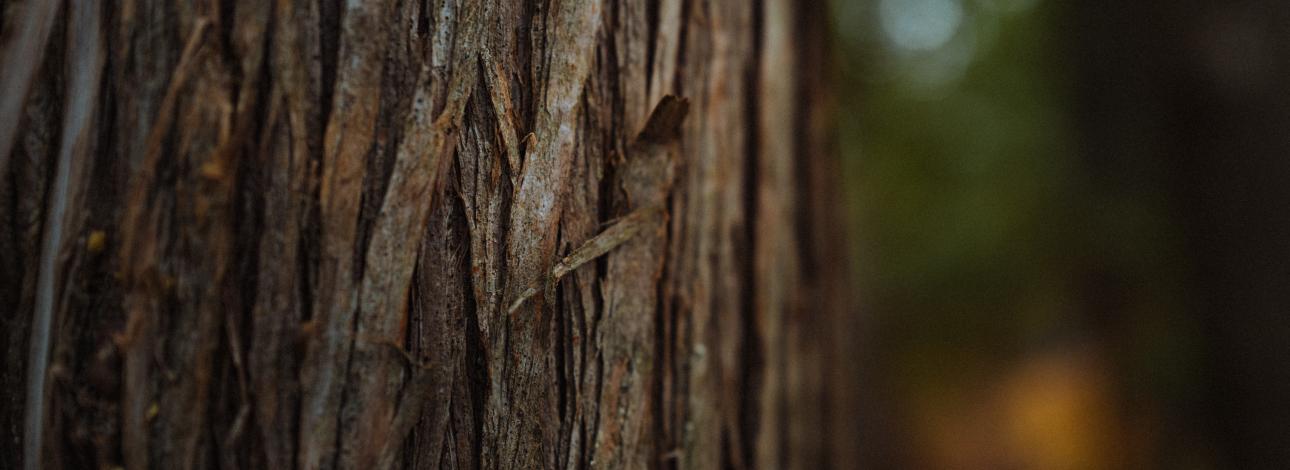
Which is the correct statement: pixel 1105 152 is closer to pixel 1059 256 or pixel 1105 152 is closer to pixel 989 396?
pixel 1059 256

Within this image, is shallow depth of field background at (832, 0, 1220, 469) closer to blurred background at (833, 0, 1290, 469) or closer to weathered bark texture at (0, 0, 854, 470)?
blurred background at (833, 0, 1290, 469)

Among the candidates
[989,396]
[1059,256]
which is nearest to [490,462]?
[1059,256]

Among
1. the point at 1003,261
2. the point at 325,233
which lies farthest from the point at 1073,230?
the point at 325,233

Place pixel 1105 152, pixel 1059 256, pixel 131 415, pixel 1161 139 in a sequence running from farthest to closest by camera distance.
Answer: pixel 1059 256 < pixel 1105 152 < pixel 1161 139 < pixel 131 415

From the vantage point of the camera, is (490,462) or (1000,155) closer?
(490,462)

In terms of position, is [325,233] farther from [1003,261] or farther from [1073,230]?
[1003,261]
